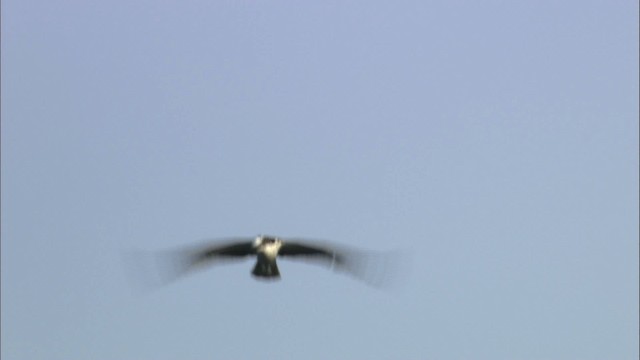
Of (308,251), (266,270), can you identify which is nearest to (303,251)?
(308,251)

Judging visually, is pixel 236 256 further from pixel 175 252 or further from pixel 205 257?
pixel 175 252

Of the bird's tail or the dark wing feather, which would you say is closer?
the bird's tail

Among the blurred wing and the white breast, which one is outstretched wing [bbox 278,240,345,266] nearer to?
the blurred wing

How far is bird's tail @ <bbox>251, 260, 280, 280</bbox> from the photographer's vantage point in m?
90.5

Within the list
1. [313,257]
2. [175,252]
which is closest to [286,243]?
[313,257]

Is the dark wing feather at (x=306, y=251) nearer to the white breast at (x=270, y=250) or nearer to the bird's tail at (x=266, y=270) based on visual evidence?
the white breast at (x=270, y=250)

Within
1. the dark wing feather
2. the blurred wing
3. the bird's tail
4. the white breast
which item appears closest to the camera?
the bird's tail

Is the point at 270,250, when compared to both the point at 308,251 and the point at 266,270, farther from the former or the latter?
the point at 308,251

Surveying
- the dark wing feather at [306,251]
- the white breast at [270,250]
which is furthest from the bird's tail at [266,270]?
the dark wing feather at [306,251]

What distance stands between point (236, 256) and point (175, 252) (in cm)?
698

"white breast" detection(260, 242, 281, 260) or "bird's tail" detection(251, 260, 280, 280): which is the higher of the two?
"white breast" detection(260, 242, 281, 260)

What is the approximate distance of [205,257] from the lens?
92.2m

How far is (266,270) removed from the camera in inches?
3578

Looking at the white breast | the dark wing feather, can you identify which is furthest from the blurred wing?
the white breast
